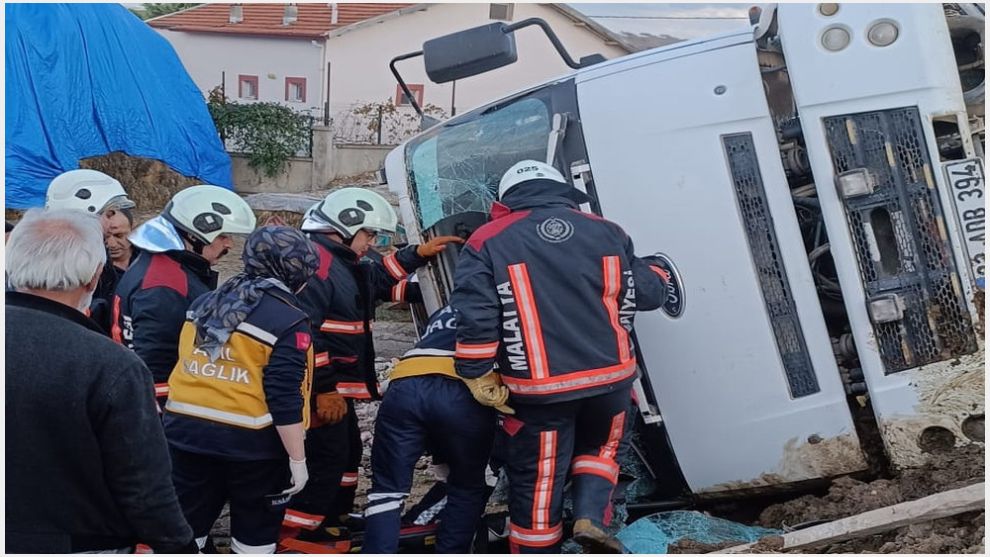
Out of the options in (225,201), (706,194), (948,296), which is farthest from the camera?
(225,201)

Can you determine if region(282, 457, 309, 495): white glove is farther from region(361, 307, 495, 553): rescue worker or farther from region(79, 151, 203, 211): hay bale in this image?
region(79, 151, 203, 211): hay bale

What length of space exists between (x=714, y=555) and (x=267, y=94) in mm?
23801

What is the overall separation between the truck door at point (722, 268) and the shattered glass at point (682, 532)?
153 millimetres

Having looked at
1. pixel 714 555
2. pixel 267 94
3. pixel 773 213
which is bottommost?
pixel 714 555

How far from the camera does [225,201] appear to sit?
436 cm

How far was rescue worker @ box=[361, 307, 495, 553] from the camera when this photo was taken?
165 inches

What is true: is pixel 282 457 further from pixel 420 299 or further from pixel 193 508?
pixel 420 299

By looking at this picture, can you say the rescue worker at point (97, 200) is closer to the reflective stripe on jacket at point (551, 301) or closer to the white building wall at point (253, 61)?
the reflective stripe on jacket at point (551, 301)

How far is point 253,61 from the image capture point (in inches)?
1030

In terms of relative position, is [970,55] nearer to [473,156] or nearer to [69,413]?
[473,156]

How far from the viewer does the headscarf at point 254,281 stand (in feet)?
12.1

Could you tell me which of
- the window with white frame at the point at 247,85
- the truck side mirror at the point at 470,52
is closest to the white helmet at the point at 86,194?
the truck side mirror at the point at 470,52

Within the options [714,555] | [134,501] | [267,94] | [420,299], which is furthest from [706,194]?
[267,94]

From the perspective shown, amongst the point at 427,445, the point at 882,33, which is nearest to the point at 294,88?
the point at 427,445
